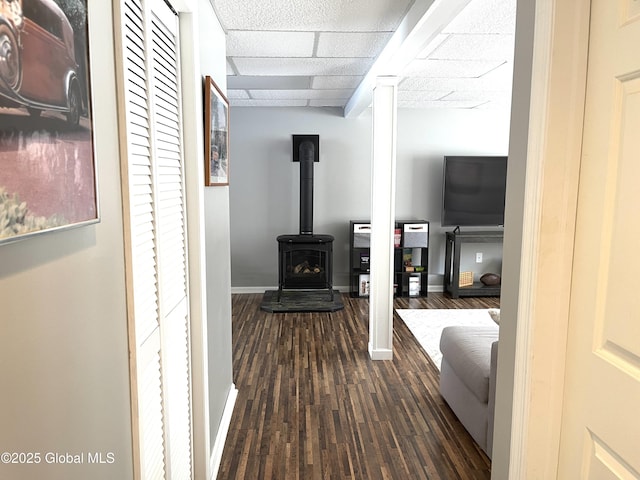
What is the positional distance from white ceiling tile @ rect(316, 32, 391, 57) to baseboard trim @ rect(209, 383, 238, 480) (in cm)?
239

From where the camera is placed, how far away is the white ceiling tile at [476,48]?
2.97 meters

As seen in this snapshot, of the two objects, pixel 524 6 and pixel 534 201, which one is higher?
pixel 524 6

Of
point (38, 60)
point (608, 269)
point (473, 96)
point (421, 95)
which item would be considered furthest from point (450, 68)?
point (38, 60)

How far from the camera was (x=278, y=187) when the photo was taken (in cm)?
612

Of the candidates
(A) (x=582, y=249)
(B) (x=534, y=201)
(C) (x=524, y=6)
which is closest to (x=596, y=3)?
(C) (x=524, y=6)

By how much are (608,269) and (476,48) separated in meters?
2.56

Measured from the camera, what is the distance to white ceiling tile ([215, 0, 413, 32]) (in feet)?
7.93

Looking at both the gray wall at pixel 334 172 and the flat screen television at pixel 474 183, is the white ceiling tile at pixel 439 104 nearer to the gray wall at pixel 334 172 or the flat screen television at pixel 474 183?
the gray wall at pixel 334 172

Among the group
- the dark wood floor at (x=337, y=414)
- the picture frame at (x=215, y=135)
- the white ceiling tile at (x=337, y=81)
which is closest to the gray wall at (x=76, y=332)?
the picture frame at (x=215, y=135)

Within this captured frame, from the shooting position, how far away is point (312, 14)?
101 inches

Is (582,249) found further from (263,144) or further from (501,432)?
(263,144)

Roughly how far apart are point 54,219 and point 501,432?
1.34m

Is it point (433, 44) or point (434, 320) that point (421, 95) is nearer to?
point (433, 44)

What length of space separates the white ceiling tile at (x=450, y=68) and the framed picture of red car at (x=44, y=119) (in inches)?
124
